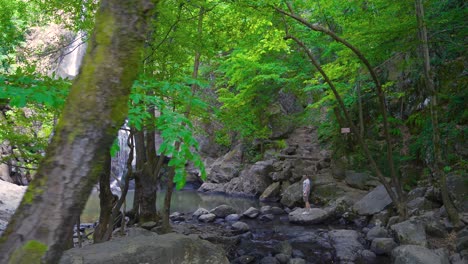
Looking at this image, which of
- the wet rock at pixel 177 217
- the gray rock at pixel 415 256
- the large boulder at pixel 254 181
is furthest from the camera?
the large boulder at pixel 254 181

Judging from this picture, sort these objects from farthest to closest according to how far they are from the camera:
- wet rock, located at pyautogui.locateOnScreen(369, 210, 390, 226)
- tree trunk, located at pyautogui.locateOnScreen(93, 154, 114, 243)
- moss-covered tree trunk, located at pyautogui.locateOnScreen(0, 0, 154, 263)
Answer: wet rock, located at pyautogui.locateOnScreen(369, 210, 390, 226)
tree trunk, located at pyautogui.locateOnScreen(93, 154, 114, 243)
moss-covered tree trunk, located at pyautogui.locateOnScreen(0, 0, 154, 263)

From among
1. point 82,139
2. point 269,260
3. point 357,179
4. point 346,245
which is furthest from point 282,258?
point 357,179

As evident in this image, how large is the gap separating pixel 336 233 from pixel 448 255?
3.04 meters

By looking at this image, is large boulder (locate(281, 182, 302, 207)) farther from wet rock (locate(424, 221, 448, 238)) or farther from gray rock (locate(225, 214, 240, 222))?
wet rock (locate(424, 221, 448, 238))

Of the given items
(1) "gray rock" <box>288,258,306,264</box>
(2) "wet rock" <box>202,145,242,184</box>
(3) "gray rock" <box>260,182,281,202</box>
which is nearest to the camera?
(1) "gray rock" <box>288,258,306,264</box>

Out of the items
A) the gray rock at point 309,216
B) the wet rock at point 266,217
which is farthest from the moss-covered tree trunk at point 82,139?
the wet rock at point 266,217

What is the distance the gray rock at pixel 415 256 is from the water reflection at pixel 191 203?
8.88m

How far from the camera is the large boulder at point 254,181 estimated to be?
19.5m

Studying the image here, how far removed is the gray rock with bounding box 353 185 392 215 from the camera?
1121cm

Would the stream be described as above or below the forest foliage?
below

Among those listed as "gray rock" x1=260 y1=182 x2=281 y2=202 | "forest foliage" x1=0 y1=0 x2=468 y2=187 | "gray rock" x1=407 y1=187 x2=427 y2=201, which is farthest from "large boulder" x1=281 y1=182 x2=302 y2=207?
"gray rock" x1=407 y1=187 x2=427 y2=201

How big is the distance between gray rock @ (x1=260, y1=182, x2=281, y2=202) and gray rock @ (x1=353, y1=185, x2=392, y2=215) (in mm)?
5899

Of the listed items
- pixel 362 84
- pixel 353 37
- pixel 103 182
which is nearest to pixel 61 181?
pixel 103 182

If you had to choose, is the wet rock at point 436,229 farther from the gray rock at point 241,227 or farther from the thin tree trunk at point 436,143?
the gray rock at point 241,227
